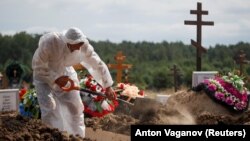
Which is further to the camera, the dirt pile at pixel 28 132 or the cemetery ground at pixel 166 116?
the cemetery ground at pixel 166 116

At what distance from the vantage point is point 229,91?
46.6 ft

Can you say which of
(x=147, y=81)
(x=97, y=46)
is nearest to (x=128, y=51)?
(x=97, y=46)

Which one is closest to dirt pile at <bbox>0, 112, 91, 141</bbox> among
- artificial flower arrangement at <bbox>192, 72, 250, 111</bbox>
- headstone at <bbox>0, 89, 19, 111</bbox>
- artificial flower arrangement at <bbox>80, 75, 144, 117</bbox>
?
artificial flower arrangement at <bbox>80, 75, 144, 117</bbox>

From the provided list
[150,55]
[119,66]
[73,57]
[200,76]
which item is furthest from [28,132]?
[150,55]

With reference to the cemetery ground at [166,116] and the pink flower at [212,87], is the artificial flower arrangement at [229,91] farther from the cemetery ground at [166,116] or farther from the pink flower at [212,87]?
the cemetery ground at [166,116]

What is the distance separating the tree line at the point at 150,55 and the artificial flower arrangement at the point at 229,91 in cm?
2584

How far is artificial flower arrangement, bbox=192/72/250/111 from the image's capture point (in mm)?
14141

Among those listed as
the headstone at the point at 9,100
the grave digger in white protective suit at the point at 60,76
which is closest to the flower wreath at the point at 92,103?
the headstone at the point at 9,100

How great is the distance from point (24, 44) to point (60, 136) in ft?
158

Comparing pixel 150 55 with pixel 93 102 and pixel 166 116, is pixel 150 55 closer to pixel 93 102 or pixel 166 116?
pixel 93 102

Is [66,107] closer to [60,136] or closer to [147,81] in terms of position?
[60,136]

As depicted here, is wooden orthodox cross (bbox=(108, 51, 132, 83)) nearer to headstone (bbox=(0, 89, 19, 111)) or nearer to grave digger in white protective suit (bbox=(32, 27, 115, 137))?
headstone (bbox=(0, 89, 19, 111))

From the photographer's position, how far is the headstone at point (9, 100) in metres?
16.9

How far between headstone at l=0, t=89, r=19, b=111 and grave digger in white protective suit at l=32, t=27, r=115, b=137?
5377 millimetres
